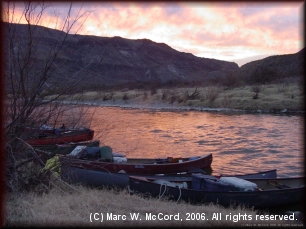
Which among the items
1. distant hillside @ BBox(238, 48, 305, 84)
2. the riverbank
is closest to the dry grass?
the riverbank

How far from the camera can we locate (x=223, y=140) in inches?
794

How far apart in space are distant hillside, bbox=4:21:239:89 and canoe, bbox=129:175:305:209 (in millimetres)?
2795

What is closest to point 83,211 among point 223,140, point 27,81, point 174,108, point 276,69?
point 27,81

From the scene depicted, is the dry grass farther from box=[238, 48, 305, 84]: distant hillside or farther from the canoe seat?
box=[238, 48, 305, 84]: distant hillside

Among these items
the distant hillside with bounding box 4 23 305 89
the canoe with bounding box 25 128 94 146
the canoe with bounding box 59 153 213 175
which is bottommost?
the canoe with bounding box 59 153 213 175

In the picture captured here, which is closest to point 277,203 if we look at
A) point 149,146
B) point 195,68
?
point 149,146

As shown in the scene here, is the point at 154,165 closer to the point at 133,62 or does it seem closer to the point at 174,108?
the point at 174,108

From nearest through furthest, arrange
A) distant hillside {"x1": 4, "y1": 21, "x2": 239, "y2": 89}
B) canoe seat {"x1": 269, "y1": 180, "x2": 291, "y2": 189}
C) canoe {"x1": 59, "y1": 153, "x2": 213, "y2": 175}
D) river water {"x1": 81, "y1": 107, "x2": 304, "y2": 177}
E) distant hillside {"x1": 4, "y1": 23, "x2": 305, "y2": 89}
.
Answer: distant hillside {"x1": 4, "y1": 23, "x2": 305, "y2": 89} < distant hillside {"x1": 4, "y1": 21, "x2": 239, "y2": 89} < canoe seat {"x1": 269, "y1": 180, "x2": 291, "y2": 189} < canoe {"x1": 59, "y1": 153, "x2": 213, "y2": 175} < river water {"x1": 81, "y1": 107, "x2": 304, "y2": 177}

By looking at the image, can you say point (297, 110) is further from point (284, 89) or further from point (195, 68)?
point (195, 68)

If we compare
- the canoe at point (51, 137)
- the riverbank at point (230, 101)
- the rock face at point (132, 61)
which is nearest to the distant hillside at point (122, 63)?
the rock face at point (132, 61)

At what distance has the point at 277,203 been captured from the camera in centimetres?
919

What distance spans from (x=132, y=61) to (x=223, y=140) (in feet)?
276

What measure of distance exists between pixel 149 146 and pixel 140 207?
38.6 ft

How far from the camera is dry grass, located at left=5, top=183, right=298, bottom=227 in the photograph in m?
5.56
